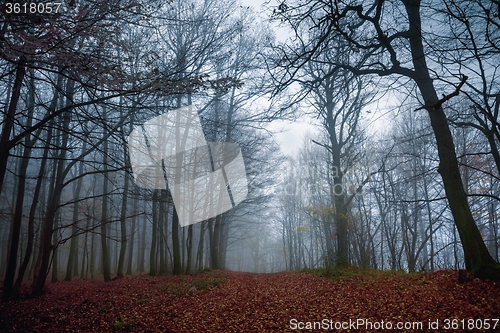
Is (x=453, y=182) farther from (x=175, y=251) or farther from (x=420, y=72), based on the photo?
(x=175, y=251)

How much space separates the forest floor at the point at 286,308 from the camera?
3.58 m

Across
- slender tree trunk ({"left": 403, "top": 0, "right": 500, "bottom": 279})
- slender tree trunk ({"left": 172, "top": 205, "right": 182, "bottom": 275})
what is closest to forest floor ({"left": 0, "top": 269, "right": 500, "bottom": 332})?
slender tree trunk ({"left": 403, "top": 0, "right": 500, "bottom": 279})

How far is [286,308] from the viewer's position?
5.07 metres

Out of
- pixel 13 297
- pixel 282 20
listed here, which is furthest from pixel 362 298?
pixel 13 297

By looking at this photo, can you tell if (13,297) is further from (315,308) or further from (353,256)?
(353,256)

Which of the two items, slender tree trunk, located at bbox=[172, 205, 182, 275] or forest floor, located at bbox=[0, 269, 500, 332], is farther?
slender tree trunk, located at bbox=[172, 205, 182, 275]

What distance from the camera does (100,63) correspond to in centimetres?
371

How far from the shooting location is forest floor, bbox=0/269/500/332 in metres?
3.58

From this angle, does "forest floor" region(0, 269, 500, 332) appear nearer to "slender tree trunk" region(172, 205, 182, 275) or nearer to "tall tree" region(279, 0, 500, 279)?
"tall tree" region(279, 0, 500, 279)

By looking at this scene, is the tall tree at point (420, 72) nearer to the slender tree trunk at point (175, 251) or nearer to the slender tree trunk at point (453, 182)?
the slender tree trunk at point (453, 182)

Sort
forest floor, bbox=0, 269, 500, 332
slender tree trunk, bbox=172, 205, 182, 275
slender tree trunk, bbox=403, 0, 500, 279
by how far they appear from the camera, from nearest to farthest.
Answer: forest floor, bbox=0, 269, 500, 332 < slender tree trunk, bbox=403, 0, 500, 279 < slender tree trunk, bbox=172, 205, 182, 275

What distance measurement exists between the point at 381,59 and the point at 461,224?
4.03m

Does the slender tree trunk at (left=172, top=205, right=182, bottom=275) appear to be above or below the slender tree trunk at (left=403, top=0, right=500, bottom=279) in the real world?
below

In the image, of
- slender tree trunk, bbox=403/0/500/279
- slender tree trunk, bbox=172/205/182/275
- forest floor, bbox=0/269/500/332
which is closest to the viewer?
forest floor, bbox=0/269/500/332
